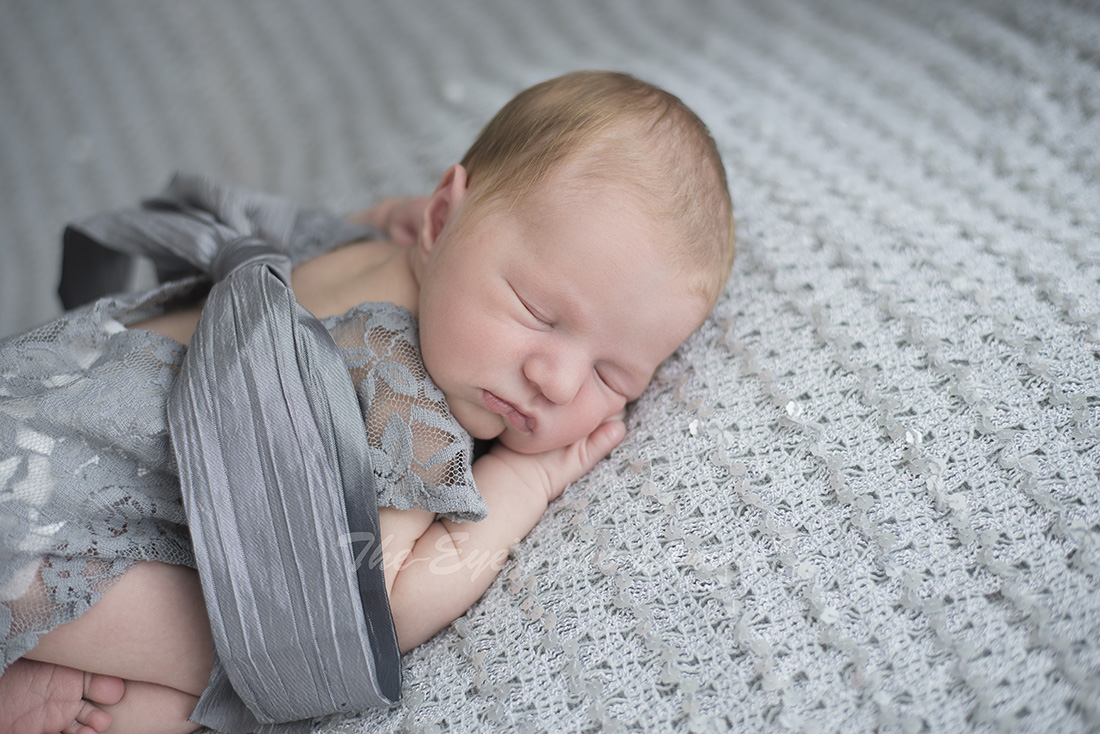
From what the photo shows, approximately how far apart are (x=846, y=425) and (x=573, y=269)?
0.37 metres

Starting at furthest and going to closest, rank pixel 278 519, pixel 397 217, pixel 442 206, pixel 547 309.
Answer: pixel 397 217, pixel 442 206, pixel 547 309, pixel 278 519

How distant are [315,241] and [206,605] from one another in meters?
0.65

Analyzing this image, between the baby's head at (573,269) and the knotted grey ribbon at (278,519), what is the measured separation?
172mm

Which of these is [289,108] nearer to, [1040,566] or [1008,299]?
[1008,299]

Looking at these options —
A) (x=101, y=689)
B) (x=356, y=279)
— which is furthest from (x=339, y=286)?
(x=101, y=689)

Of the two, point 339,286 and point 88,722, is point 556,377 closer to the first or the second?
point 339,286

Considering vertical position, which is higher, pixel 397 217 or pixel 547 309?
pixel 547 309

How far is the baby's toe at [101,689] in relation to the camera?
0.88 m

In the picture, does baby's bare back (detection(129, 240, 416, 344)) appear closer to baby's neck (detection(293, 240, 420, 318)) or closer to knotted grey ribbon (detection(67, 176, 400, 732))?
baby's neck (detection(293, 240, 420, 318))

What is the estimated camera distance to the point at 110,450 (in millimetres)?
866

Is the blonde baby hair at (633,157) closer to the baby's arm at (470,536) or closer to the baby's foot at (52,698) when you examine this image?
the baby's arm at (470,536)

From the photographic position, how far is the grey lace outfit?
0.81 meters

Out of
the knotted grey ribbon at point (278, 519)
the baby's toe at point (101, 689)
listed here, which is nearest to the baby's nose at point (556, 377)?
the knotted grey ribbon at point (278, 519)

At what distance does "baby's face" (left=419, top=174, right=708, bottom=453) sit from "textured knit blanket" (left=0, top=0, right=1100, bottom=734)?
0.35ft
